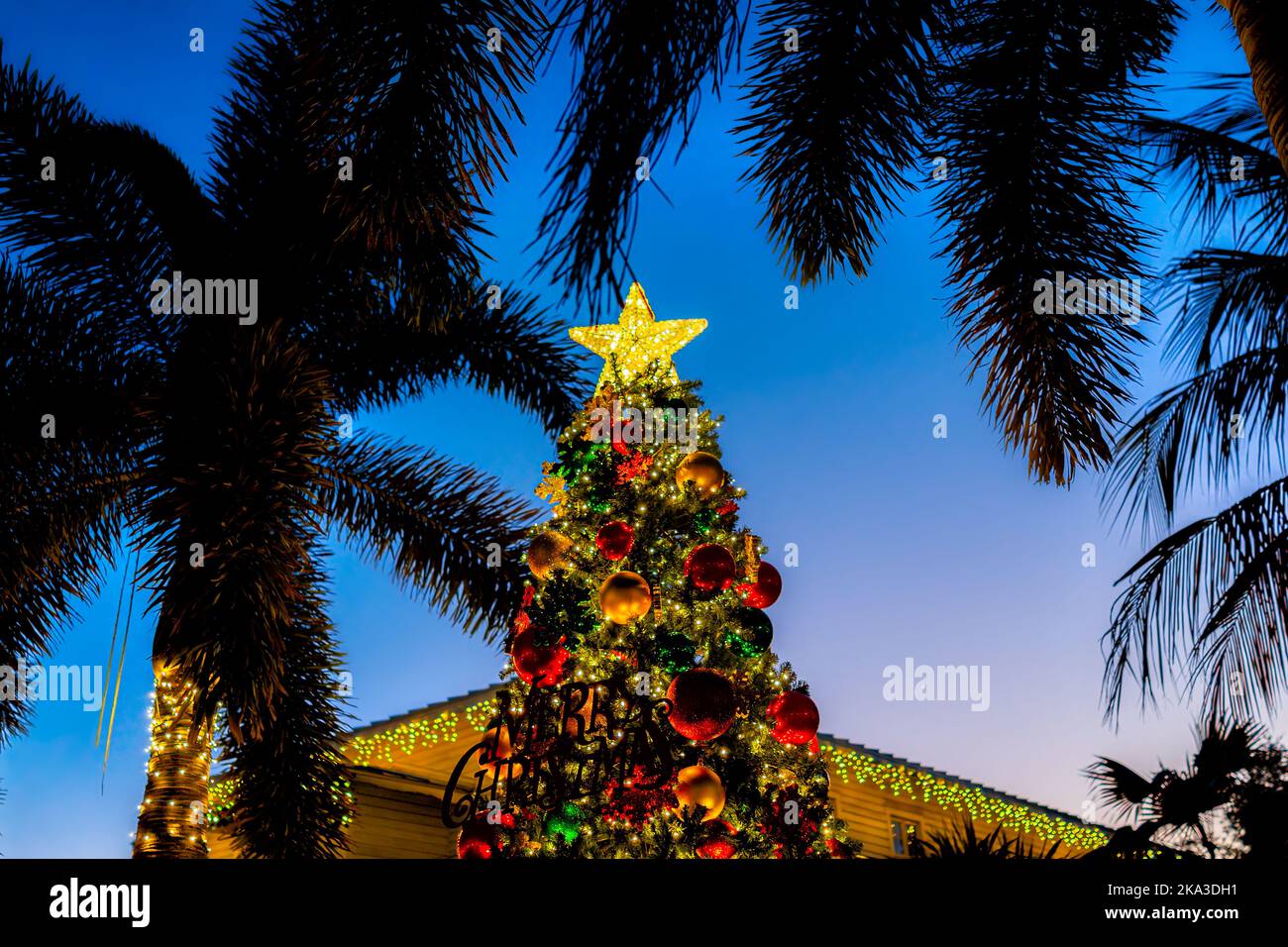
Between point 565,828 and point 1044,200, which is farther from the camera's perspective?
point 565,828

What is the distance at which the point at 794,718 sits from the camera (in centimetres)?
625

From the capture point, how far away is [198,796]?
23.4ft

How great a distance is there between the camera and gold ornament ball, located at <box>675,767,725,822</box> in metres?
5.68

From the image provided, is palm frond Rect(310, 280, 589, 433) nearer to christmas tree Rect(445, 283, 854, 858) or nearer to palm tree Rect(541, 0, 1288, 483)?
christmas tree Rect(445, 283, 854, 858)

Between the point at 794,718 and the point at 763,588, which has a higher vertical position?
the point at 763,588

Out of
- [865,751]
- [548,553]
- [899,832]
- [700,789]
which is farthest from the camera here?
[899,832]

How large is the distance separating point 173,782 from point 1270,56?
322 inches

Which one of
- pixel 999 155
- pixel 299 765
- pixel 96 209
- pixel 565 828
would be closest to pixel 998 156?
pixel 999 155

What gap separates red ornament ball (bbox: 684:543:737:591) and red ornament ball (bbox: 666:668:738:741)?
32.6 inches

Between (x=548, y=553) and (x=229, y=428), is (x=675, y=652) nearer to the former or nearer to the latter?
(x=548, y=553)

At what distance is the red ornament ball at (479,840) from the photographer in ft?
20.1
